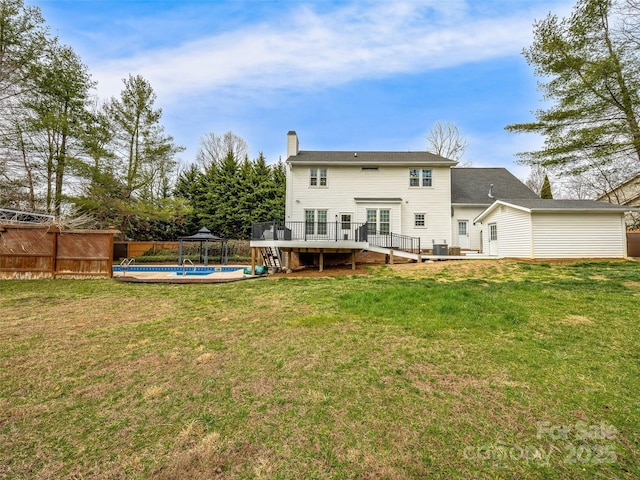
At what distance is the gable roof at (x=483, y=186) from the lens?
1844 cm

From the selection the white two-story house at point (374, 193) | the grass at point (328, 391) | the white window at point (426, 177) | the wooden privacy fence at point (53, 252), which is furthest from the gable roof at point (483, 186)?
the wooden privacy fence at point (53, 252)

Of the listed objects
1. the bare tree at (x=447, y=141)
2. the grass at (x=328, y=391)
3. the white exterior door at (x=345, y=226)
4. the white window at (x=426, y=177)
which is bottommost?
the grass at (x=328, y=391)

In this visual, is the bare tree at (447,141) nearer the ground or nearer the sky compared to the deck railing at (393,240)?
nearer the sky

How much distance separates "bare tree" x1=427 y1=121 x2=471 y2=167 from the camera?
92.3ft

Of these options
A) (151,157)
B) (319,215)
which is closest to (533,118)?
(319,215)

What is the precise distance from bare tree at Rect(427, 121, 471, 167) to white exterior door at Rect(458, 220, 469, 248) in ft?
41.7

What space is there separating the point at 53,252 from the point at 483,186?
23.3 metres

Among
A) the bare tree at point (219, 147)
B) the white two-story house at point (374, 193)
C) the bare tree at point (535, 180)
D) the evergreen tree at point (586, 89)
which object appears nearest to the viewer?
the evergreen tree at point (586, 89)

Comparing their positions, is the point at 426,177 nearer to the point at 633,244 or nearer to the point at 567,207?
the point at 567,207

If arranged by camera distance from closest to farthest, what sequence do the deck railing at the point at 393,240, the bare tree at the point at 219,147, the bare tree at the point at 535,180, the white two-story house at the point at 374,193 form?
the deck railing at the point at 393,240, the white two-story house at the point at 374,193, the bare tree at the point at 535,180, the bare tree at the point at 219,147

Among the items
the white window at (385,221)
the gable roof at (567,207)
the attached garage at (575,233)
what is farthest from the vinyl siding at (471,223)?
the attached garage at (575,233)

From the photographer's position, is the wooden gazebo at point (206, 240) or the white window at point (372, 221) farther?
the wooden gazebo at point (206, 240)

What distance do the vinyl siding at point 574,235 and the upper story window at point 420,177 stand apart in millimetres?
6164

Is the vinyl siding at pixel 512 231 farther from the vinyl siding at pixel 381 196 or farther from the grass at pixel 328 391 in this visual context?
the grass at pixel 328 391
